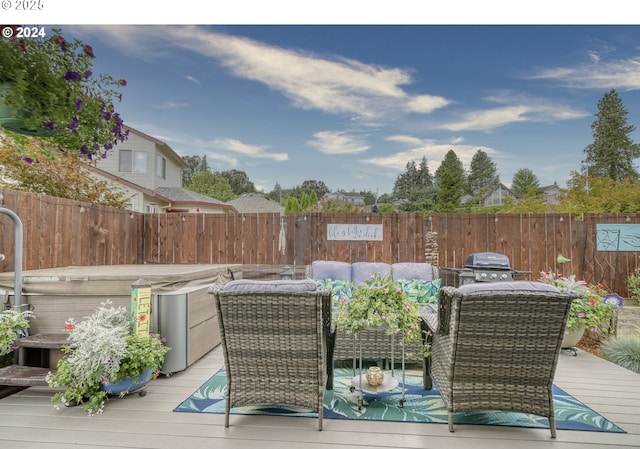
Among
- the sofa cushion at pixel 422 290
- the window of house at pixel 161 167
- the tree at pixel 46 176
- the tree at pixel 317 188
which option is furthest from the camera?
the tree at pixel 317 188

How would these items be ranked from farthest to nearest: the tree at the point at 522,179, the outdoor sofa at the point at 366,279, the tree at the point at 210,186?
the tree at the point at 522,179
the tree at the point at 210,186
the outdoor sofa at the point at 366,279

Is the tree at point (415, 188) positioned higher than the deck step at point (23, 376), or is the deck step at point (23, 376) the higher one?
the tree at point (415, 188)

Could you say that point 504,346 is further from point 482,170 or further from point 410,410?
point 482,170

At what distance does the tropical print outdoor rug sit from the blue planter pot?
1.20 feet

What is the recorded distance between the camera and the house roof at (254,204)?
24.8m

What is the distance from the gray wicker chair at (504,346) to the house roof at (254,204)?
2317 centimetres

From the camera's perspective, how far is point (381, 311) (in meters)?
2.24

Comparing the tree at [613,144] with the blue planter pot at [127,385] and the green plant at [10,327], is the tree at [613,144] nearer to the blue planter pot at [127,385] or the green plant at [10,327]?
the blue planter pot at [127,385]

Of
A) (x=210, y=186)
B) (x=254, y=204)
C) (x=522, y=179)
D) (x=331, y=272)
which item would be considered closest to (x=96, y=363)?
(x=331, y=272)

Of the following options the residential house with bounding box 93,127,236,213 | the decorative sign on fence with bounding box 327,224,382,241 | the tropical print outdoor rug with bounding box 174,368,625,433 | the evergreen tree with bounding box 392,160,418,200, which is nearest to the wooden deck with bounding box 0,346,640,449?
the tropical print outdoor rug with bounding box 174,368,625,433

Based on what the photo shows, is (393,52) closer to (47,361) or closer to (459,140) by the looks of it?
(459,140)

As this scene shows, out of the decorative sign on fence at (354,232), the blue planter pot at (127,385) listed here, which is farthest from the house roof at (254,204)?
the blue planter pot at (127,385)

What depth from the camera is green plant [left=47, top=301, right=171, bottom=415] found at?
2277mm
